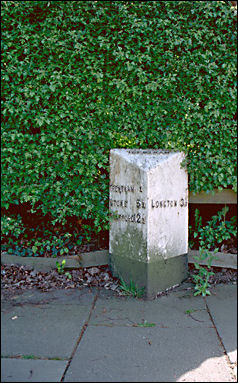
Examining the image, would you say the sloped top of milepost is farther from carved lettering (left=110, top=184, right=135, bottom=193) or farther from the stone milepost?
carved lettering (left=110, top=184, right=135, bottom=193)

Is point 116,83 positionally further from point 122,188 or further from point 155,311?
point 155,311

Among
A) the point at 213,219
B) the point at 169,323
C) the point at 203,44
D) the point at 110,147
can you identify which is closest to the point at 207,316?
the point at 169,323

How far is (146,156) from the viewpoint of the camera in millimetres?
4188

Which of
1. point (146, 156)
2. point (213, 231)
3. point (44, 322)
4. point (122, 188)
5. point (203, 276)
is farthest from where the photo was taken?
point (213, 231)

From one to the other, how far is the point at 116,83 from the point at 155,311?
Answer: 237cm

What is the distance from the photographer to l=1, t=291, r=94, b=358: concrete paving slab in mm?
3096

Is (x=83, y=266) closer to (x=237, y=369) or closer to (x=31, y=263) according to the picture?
(x=31, y=263)

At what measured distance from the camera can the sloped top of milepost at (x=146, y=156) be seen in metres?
4.11

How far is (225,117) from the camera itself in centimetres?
464

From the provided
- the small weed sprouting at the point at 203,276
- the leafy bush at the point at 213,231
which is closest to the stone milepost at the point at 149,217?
the small weed sprouting at the point at 203,276

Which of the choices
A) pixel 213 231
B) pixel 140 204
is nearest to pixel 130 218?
pixel 140 204

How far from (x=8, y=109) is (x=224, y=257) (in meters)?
2.94

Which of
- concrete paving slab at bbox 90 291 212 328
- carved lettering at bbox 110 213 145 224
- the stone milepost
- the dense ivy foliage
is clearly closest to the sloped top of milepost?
the stone milepost

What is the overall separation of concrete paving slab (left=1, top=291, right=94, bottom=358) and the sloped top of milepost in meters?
1.44
